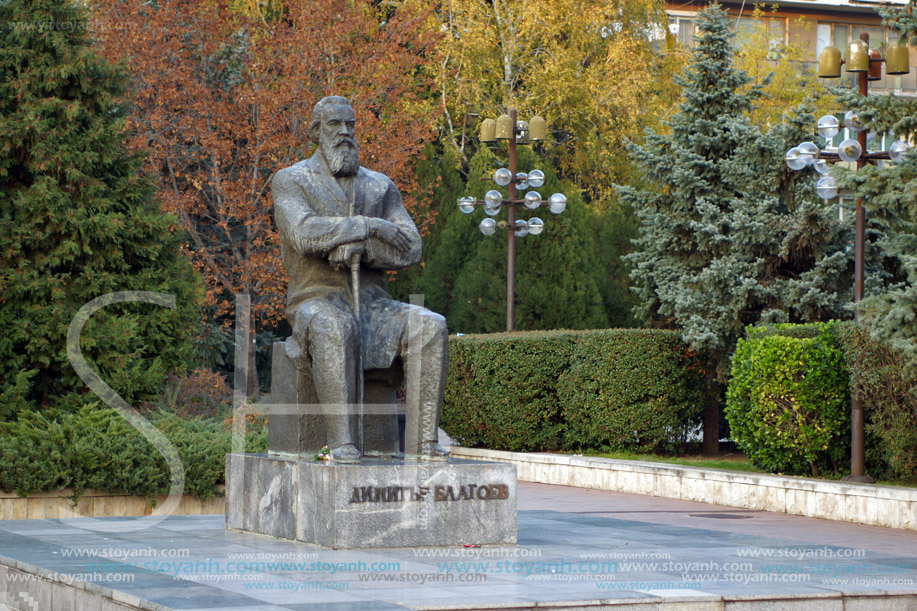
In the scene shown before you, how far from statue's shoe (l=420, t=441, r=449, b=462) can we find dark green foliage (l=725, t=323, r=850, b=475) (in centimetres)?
686

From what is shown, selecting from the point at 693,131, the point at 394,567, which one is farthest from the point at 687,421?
the point at 394,567

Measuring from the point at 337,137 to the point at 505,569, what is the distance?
3559mm

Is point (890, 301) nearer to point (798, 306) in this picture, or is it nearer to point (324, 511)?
point (798, 306)

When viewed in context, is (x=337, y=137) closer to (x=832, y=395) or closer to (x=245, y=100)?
(x=832, y=395)

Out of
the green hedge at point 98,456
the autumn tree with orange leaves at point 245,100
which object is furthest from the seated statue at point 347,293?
the autumn tree with orange leaves at point 245,100

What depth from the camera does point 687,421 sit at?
20.1m

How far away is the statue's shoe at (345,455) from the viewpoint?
8789mm

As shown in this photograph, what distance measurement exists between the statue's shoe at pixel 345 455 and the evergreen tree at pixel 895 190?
20.4 feet

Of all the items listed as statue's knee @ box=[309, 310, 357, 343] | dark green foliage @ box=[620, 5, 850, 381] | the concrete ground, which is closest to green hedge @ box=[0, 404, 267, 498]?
the concrete ground

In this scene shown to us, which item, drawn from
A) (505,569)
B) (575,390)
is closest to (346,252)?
(505,569)

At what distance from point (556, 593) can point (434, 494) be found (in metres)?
1.99

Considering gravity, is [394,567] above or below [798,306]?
below

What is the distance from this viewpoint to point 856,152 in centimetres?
1452

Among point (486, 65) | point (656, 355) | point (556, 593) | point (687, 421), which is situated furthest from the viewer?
point (486, 65)
